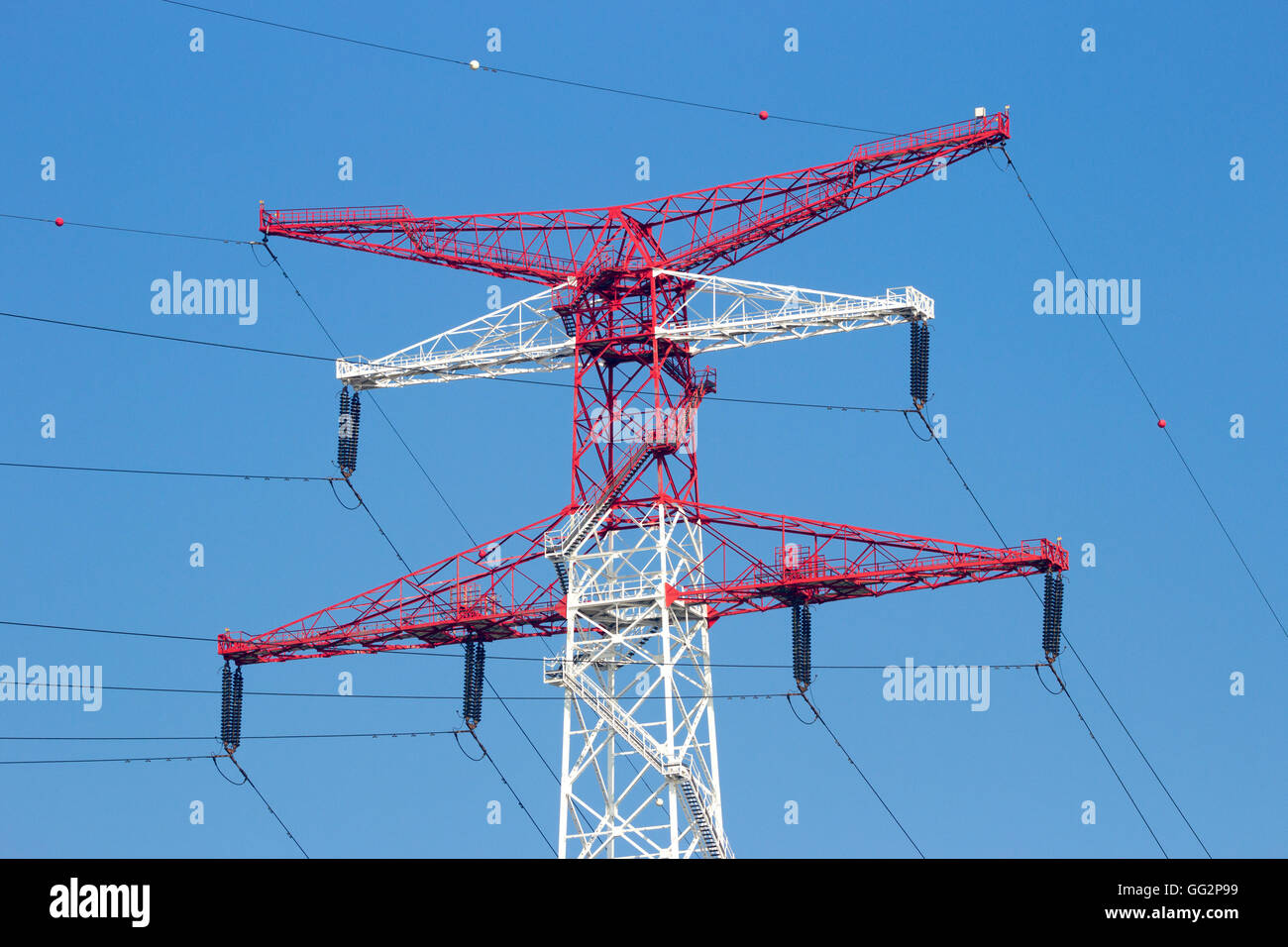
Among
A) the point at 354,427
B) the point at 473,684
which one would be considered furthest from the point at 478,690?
the point at 354,427

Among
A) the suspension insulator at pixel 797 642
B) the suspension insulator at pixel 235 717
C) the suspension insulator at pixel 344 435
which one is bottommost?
the suspension insulator at pixel 235 717

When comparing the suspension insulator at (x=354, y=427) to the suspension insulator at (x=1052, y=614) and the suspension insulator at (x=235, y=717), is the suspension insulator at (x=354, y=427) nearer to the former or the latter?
the suspension insulator at (x=235, y=717)

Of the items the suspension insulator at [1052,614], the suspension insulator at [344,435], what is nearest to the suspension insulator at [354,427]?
the suspension insulator at [344,435]

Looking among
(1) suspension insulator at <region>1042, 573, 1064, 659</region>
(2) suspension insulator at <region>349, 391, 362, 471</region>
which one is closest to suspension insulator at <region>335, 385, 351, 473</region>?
(2) suspension insulator at <region>349, 391, 362, 471</region>
